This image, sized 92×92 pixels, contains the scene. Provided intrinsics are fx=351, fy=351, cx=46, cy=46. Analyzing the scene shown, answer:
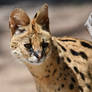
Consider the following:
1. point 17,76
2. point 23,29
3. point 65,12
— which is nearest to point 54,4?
point 65,12

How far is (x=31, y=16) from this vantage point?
4.67 metres

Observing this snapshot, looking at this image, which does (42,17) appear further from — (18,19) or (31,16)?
(31,16)

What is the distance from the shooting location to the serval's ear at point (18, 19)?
180 cm

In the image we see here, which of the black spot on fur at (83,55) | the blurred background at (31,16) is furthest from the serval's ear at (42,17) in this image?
the blurred background at (31,16)

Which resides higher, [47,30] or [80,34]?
[47,30]

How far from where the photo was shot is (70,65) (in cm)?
209

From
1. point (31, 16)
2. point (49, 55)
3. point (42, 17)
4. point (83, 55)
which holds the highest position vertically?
point (42, 17)

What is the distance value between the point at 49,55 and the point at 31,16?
2.85 m

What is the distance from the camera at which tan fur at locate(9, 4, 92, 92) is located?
5.86 ft

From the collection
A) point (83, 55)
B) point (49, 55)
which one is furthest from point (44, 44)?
point (83, 55)

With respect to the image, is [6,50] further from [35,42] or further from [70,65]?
[35,42]

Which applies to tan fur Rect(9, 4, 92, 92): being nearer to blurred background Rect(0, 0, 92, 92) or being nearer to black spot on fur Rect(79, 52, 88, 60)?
black spot on fur Rect(79, 52, 88, 60)

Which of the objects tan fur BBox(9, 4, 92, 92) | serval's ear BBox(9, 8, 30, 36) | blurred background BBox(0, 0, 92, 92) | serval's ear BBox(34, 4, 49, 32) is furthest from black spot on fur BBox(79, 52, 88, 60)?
blurred background BBox(0, 0, 92, 92)

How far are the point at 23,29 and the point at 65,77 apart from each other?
43cm
